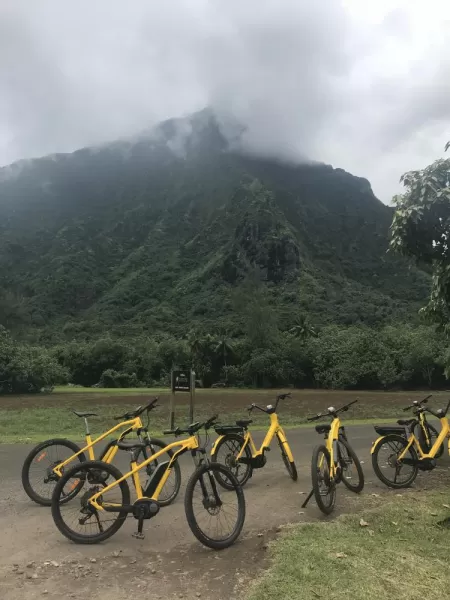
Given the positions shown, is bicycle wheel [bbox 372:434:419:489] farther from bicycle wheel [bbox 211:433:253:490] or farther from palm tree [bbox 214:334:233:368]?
palm tree [bbox 214:334:233:368]

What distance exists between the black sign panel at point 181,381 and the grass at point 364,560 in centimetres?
689

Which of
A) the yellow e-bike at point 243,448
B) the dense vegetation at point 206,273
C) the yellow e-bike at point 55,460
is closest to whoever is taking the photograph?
the yellow e-bike at point 55,460

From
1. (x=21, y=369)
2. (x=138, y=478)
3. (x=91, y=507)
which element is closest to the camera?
(x=91, y=507)

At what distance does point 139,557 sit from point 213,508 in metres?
0.78

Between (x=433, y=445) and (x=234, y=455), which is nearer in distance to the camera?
(x=234, y=455)

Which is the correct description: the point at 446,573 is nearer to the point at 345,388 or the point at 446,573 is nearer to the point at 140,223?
the point at 345,388

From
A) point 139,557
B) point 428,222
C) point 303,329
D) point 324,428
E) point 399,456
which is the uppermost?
point 303,329

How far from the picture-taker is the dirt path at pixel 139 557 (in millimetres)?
3721

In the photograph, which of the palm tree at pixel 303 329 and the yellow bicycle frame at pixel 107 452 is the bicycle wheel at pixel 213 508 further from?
the palm tree at pixel 303 329

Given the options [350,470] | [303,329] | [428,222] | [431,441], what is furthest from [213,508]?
[303,329]

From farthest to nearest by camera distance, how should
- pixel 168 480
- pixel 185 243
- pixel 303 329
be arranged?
1. pixel 185 243
2. pixel 303 329
3. pixel 168 480

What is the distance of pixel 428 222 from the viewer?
22.2 feet

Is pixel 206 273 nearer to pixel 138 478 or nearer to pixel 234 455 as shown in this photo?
pixel 234 455

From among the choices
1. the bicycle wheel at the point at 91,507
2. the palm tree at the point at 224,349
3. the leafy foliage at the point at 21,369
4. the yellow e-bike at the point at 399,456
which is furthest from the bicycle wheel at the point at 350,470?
the palm tree at the point at 224,349
